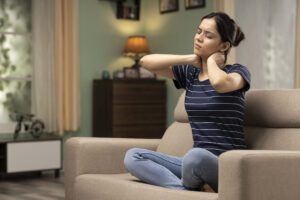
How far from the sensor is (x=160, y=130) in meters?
6.45

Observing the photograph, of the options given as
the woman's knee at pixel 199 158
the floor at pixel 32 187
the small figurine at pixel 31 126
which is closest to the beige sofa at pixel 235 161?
the woman's knee at pixel 199 158

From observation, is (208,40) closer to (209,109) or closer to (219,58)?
(219,58)

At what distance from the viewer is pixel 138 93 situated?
20.7 feet

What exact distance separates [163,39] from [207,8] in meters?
0.80

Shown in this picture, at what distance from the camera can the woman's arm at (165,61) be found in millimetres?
2589

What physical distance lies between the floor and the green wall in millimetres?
910

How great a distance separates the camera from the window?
6.09 m

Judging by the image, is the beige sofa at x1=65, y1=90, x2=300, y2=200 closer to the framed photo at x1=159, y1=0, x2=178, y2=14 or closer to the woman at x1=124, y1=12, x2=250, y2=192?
the woman at x1=124, y1=12, x2=250, y2=192

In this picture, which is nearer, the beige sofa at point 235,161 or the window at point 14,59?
the beige sofa at point 235,161

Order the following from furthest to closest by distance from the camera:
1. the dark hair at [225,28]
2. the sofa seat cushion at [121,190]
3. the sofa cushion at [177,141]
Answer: the sofa cushion at [177,141]
the dark hair at [225,28]
the sofa seat cushion at [121,190]

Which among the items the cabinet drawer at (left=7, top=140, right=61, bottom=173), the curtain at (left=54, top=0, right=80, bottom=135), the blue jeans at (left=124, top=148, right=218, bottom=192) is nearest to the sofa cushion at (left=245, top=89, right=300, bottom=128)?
the blue jeans at (left=124, top=148, right=218, bottom=192)

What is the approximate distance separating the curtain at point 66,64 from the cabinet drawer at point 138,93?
1.56 ft

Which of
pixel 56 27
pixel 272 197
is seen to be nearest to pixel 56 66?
pixel 56 27

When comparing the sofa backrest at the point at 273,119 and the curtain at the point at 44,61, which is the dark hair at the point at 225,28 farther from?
the curtain at the point at 44,61
